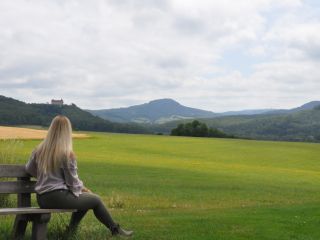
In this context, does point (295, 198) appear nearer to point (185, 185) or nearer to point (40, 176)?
point (185, 185)

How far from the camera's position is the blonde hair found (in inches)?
356

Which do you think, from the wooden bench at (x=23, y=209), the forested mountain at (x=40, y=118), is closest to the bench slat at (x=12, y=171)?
the wooden bench at (x=23, y=209)

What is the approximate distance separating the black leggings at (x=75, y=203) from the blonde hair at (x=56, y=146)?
1.39 feet

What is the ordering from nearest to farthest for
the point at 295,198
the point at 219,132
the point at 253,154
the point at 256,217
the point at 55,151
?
the point at 55,151
the point at 256,217
the point at 295,198
the point at 253,154
the point at 219,132

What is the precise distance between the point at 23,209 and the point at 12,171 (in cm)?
79

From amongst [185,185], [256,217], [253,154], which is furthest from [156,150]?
[256,217]

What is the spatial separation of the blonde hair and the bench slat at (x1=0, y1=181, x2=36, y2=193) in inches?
23.0

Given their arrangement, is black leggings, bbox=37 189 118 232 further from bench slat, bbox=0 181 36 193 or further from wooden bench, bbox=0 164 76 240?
bench slat, bbox=0 181 36 193

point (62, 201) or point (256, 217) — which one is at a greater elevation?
point (62, 201)

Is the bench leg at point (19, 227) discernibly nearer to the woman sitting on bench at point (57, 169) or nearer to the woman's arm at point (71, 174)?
the woman sitting on bench at point (57, 169)

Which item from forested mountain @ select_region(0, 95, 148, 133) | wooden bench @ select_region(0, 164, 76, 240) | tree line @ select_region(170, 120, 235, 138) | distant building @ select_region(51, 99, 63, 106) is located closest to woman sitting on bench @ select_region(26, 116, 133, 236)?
wooden bench @ select_region(0, 164, 76, 240)

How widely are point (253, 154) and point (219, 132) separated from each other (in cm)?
5693

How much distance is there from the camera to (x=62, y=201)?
29.9 feet

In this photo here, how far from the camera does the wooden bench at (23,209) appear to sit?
8781 mm
